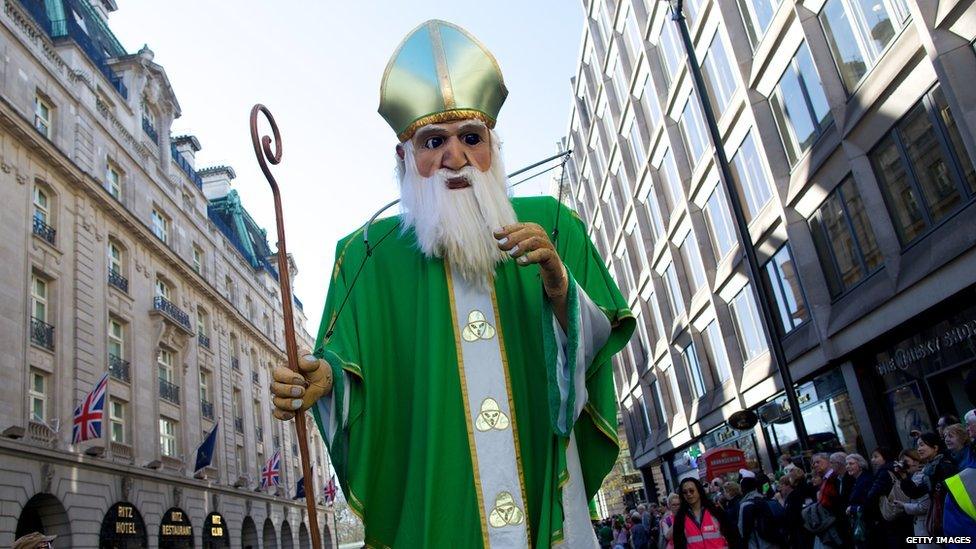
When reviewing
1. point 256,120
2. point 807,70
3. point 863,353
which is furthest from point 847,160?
point 256,120

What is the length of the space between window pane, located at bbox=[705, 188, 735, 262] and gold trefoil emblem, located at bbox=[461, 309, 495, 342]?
21.0m

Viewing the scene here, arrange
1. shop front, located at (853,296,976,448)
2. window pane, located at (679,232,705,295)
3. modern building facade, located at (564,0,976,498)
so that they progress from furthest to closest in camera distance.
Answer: window pane, located at (679,232,705,295) < shop front, located at (853,296,976,448) < modern building facade, located at (564,0,976,498)

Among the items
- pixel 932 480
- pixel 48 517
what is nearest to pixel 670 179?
pixel 48 517

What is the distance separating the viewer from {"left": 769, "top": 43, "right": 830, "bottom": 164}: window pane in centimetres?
1686

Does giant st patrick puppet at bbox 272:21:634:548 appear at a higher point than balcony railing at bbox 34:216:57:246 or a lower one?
lower

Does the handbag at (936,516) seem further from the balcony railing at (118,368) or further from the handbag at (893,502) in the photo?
the balcony railing at (118,368)

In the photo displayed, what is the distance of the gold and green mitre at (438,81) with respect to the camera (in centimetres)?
345

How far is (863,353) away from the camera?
1697cm

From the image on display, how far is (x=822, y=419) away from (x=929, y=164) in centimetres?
814

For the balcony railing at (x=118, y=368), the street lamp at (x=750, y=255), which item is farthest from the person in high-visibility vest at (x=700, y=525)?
the balcony railing at (x=118, y=368)

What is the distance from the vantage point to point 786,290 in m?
20.5

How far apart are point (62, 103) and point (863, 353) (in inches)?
961

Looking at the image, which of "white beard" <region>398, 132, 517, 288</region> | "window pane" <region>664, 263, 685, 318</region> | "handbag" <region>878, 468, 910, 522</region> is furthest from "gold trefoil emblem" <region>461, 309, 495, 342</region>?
"window pane" <region>664, 263, 685, 318</region>

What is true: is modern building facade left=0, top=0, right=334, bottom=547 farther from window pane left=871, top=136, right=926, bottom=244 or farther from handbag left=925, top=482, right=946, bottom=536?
window pane left=871, top=136, right=926, bottom=244
